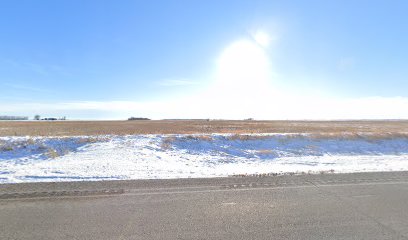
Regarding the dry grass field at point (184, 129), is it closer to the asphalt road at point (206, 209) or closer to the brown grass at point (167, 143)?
the brown grass at point (167, 143)

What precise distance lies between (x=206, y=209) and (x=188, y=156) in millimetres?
9579

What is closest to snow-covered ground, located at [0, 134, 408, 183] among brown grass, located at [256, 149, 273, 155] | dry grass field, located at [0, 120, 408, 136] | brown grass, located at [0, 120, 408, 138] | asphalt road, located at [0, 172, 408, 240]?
brown grass, located at [256, 149, 273, 155]

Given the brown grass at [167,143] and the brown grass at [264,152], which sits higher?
the brown grass at [167,143]

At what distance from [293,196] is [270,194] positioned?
0.53m

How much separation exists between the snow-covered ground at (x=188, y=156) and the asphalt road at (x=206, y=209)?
7.30ft

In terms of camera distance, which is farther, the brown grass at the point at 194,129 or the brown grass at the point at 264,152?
the brown grass at the point at 194,129

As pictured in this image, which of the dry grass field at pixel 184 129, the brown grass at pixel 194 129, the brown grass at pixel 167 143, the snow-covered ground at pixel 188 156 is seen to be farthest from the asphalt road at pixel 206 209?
the dry grass field at pixel 184 129

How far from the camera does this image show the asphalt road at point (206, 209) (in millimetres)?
4977

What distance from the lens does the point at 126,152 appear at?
1528cm

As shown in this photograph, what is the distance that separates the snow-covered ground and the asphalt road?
7.30ft

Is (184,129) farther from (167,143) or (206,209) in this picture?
(206,209)

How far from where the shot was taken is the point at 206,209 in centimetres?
617

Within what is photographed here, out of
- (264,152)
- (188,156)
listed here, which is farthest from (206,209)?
(264,152)

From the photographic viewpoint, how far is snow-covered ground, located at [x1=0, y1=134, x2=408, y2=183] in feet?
36.4
